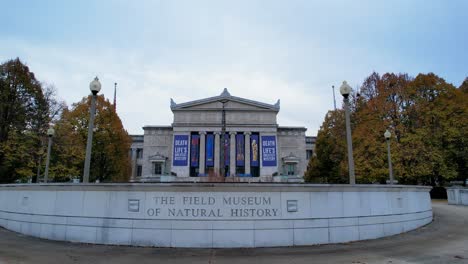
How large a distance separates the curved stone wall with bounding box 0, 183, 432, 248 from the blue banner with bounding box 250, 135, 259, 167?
49.7 m

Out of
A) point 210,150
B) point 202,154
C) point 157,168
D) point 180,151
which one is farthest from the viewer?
point 157,168

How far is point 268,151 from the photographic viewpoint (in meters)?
59.1

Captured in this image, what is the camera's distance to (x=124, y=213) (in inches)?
384

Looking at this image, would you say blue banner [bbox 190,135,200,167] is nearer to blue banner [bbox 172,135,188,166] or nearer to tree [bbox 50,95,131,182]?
blue banner [bbox 172,135,188,166]

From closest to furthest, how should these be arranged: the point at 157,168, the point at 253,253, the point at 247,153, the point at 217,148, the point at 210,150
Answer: the point at 253,253 < the point at 210,150 < the point at 247,153 < the point at 217,148 < the point at 157,168

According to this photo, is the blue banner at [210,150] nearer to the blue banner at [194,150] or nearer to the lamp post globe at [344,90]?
the blue banner at [194,150]

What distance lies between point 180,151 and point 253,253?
50.9 meters

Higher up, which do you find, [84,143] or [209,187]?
[84,143]

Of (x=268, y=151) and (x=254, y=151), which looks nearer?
(x=268, y=151)

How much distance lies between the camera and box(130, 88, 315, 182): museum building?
193ft

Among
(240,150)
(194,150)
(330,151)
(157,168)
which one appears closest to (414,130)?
(330,151)

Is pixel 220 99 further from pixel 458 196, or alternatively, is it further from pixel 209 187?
pixel 209 187

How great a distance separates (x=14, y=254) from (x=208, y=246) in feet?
17.9

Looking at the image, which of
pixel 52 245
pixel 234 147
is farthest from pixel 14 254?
pixel 234 147
